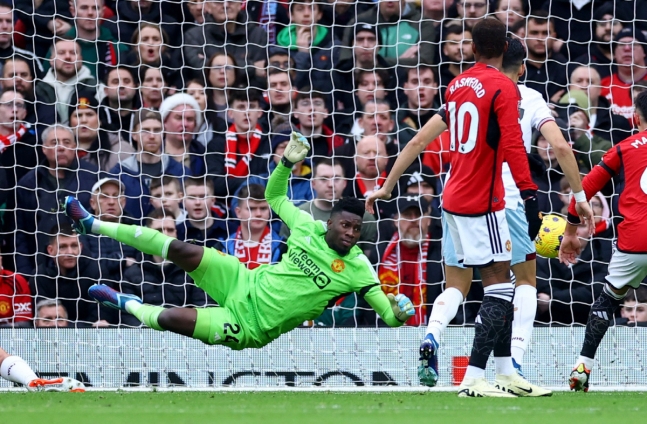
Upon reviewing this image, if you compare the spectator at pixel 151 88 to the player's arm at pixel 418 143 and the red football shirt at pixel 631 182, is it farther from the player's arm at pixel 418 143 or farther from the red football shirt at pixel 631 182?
the red football shirt at pixel 631 182

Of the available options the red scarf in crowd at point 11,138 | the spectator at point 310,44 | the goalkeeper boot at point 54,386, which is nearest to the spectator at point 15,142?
the red scarf in crowd at point 11,138

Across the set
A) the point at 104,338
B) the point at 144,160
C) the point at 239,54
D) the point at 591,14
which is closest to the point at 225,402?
the point at 104,338

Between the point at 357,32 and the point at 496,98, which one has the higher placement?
the point at 357,32

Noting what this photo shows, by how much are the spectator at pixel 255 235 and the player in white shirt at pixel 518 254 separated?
3120 mm

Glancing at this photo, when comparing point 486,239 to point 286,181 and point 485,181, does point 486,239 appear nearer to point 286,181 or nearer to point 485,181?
point 485,181

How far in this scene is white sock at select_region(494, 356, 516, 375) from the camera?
649cm

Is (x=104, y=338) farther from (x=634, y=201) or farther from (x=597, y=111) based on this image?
(x=597, y=111)

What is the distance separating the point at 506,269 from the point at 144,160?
15.9 feet

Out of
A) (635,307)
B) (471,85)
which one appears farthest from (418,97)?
(471,85)

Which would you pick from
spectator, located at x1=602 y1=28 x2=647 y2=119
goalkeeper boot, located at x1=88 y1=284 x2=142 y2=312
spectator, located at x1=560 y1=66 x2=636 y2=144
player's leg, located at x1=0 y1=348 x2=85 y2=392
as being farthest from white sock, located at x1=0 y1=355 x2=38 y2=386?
spectator, located at x1=602 y1=28 x2=647 y2=119

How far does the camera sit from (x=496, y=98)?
598 centimetres

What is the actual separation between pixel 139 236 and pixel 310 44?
4.17 metres

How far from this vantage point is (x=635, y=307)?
9.48 metres

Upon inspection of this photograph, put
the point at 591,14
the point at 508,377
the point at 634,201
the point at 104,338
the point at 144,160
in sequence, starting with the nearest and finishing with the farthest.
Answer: the point at 508,377, the point at 634,201, the point at 104,338, the point at 144,160, the point at 591,14
